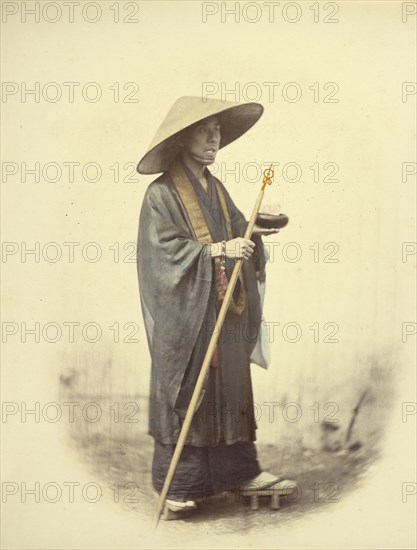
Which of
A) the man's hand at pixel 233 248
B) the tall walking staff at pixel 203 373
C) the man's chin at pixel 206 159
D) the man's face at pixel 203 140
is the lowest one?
the tall walking staff at pixel 203 373

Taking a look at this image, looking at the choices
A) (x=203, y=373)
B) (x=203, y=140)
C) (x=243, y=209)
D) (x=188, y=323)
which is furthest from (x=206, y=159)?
(x=203, y=373)

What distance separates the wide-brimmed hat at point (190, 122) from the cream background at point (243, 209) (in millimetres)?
31

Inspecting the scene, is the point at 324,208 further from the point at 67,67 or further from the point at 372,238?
the point at 67,67

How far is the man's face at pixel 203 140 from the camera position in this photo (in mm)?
2961

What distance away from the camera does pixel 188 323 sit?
2928 mm

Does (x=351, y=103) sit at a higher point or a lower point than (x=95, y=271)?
higher

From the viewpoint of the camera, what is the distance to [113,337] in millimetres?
2979

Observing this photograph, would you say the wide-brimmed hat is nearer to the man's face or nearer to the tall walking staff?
the man's face

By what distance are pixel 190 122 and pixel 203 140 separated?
0.22ft

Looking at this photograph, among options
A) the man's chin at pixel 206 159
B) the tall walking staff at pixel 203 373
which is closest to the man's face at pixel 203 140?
the man's chin at pixel 206 159

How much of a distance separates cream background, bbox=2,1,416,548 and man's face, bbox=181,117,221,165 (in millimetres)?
46

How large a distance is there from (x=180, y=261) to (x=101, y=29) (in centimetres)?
77

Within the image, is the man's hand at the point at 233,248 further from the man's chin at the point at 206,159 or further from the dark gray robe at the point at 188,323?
the man's chin at the point at 206,159

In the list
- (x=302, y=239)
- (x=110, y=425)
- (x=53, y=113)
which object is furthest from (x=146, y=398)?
(x=53, y=113)
